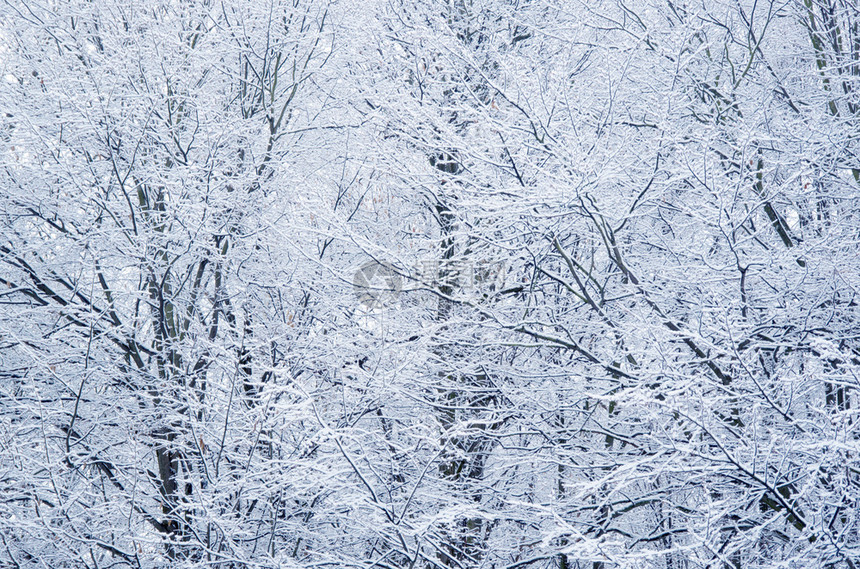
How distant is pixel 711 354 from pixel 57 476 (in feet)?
16.0

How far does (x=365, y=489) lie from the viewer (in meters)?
4.71

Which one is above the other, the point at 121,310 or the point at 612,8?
the point at 612,8

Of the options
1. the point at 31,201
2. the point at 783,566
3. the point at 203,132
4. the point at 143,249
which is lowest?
the point at 783,566

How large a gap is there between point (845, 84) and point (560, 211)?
9.51 ft

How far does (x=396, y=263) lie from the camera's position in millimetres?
5512

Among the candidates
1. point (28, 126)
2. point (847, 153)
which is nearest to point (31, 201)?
point (28, 126)

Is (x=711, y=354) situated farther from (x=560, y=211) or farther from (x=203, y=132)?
(x=203, y=132)

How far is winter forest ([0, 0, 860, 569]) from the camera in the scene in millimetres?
4645

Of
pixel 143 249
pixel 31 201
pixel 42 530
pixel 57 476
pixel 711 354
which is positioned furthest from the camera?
pixel 31 201

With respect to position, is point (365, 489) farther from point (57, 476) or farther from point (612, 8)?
point (612, 8)

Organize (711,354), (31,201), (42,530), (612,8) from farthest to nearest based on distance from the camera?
1. (612,8)
2. (31,201)
3. (42,530)
4. (711,354)

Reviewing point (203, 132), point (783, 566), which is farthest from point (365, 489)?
point (203, 132)

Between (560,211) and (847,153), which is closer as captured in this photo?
(560,211)

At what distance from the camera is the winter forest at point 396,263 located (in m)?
4.64
